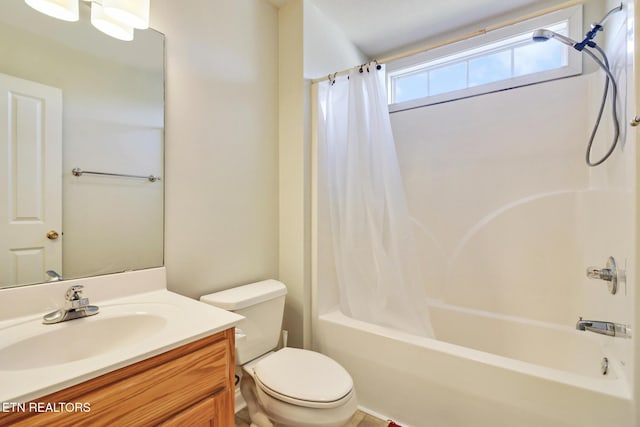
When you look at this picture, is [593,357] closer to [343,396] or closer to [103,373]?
[343,396]

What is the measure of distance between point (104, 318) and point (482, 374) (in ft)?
4.95

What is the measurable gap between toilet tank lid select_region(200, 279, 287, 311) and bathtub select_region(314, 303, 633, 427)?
40cm

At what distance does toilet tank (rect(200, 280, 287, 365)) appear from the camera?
4.59 feet

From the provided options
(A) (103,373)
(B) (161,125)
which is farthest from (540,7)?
(A) (103,373)

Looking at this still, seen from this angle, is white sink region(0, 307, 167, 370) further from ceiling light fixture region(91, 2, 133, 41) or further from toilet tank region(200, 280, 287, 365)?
ceiling light fixture region(91, 2, 133, 41)

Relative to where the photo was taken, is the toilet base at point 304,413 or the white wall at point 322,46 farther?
the white wall at point 322,46

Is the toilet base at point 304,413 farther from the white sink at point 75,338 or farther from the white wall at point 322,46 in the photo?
the white wall at point 322,46

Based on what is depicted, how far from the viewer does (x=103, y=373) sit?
2.26 ft

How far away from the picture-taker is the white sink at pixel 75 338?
0.80m

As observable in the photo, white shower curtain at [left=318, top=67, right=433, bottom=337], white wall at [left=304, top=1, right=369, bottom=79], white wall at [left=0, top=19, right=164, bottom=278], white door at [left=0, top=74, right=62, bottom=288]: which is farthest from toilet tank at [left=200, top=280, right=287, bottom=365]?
white wall at [left=304, top=1, right=369, bottom=79]

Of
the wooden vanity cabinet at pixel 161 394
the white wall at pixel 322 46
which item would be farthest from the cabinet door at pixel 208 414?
the white wall at pixel 322 46

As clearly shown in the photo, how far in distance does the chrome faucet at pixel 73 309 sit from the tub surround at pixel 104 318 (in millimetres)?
25

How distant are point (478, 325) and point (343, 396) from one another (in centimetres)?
131

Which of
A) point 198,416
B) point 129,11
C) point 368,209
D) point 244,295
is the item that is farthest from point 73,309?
point 368,209
